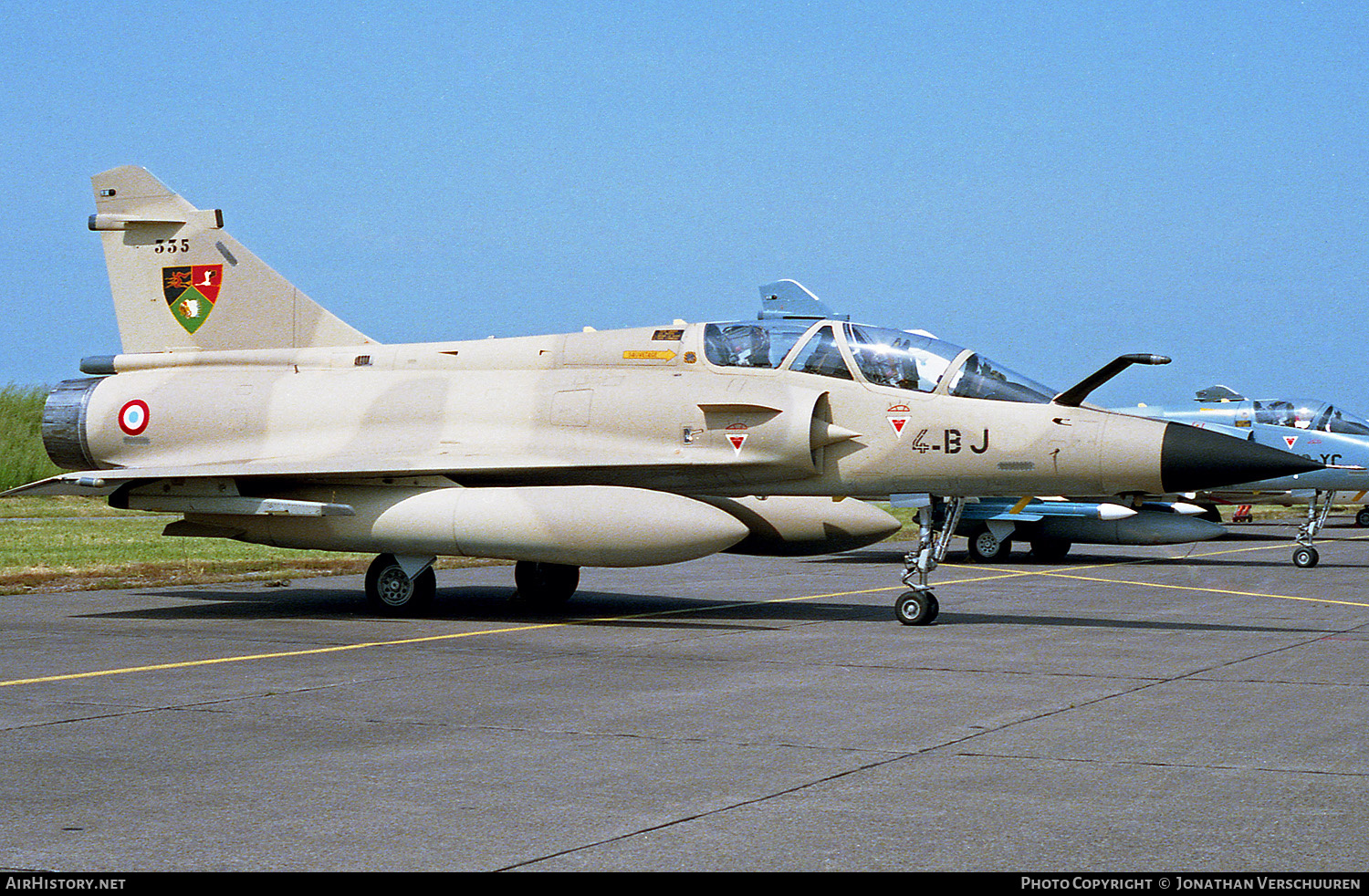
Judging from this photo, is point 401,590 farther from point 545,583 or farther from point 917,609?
point 917,609

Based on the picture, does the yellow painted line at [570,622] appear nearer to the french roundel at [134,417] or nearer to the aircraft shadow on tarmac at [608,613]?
the aircraft shadow on tarmac at [608,613]

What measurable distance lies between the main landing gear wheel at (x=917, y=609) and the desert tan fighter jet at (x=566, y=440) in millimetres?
22

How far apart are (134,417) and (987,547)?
45.3 feet

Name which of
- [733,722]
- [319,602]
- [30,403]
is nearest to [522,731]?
[733,722]

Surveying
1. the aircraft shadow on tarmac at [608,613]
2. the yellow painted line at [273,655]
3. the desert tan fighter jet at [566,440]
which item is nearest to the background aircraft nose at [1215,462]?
the desert tan fighter jet at [566,440]

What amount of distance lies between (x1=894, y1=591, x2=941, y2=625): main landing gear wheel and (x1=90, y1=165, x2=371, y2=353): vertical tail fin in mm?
6902

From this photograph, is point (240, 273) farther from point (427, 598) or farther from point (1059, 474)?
point (1059, 474)

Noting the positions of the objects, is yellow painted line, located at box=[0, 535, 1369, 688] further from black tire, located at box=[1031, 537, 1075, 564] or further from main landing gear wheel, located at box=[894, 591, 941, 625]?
main landing gear wheel, located at box=[894, 591, 941, 625]

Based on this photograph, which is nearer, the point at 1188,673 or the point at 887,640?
the point at 1188,673

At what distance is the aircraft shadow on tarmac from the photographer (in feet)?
39.8

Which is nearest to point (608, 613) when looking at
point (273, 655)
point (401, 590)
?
point (401, 590)

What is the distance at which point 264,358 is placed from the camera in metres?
14.7

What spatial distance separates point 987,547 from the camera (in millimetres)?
22422

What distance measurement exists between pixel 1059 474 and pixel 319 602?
7887 millimetres
